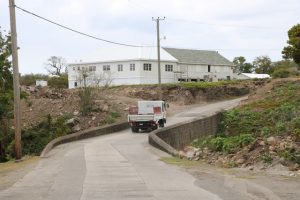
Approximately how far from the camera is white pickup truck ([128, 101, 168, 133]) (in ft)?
133

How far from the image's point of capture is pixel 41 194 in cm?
1270

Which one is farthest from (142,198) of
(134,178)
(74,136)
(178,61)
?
(178,61)

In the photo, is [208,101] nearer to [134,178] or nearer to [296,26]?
[296,26]

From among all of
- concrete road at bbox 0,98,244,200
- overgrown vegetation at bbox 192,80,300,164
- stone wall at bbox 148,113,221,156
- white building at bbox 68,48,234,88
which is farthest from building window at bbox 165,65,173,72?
concrete road at bbox 0,98,244,200

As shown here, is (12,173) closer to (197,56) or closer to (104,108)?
(104,108)

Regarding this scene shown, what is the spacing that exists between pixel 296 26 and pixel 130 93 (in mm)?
21804

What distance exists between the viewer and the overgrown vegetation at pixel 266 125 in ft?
70.1

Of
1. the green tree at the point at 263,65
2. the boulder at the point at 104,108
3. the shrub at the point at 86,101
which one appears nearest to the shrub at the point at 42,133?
the shrub at the point at 86,101

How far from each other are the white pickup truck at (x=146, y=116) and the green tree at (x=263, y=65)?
301 feet

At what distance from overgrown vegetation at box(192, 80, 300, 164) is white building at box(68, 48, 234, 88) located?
2931 cm

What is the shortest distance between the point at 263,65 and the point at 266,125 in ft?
321

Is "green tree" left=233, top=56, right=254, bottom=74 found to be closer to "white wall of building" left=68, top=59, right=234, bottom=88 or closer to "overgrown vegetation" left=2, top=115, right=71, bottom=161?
"white wall of building" left=68, top=59, right=234, bottom=88

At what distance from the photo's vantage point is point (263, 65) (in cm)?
13038

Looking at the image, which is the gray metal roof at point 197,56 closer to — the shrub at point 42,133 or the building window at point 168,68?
the building window at point 168,68
